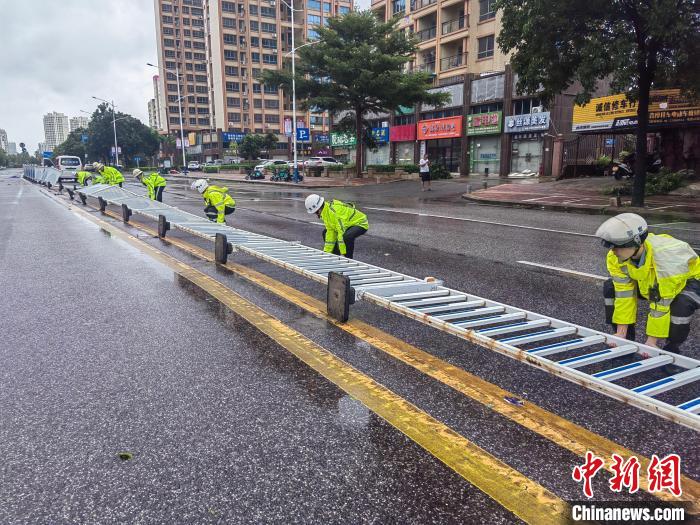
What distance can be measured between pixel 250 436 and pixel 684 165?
2645cm

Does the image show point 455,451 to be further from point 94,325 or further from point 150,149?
point 150,149

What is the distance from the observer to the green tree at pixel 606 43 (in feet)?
43.3

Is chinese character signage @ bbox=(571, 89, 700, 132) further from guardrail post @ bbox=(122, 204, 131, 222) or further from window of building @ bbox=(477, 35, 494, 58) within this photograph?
guardrail post @ bbox=(122, 204, 131, 222)

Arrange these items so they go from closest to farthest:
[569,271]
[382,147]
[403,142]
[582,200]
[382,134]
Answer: [569,271], [582,200], [403,142], [382,134], [382,147]

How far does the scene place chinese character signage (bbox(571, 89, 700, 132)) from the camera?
68.8ft

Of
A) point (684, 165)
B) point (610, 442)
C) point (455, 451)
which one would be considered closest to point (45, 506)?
point (455, 451)

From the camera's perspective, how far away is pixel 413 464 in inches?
101

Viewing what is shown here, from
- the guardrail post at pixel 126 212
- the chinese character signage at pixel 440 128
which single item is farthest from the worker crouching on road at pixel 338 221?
the chinese character signage at pixel 440 128

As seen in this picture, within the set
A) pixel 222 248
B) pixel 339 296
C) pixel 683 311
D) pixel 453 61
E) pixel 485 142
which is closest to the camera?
pixel 683 311

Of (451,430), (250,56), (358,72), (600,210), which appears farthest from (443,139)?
(250,56)

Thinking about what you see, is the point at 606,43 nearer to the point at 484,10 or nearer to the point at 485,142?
the point at 485,142

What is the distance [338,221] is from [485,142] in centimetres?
3317

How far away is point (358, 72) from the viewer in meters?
30.6

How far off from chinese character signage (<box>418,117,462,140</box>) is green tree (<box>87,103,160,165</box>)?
62570mm
